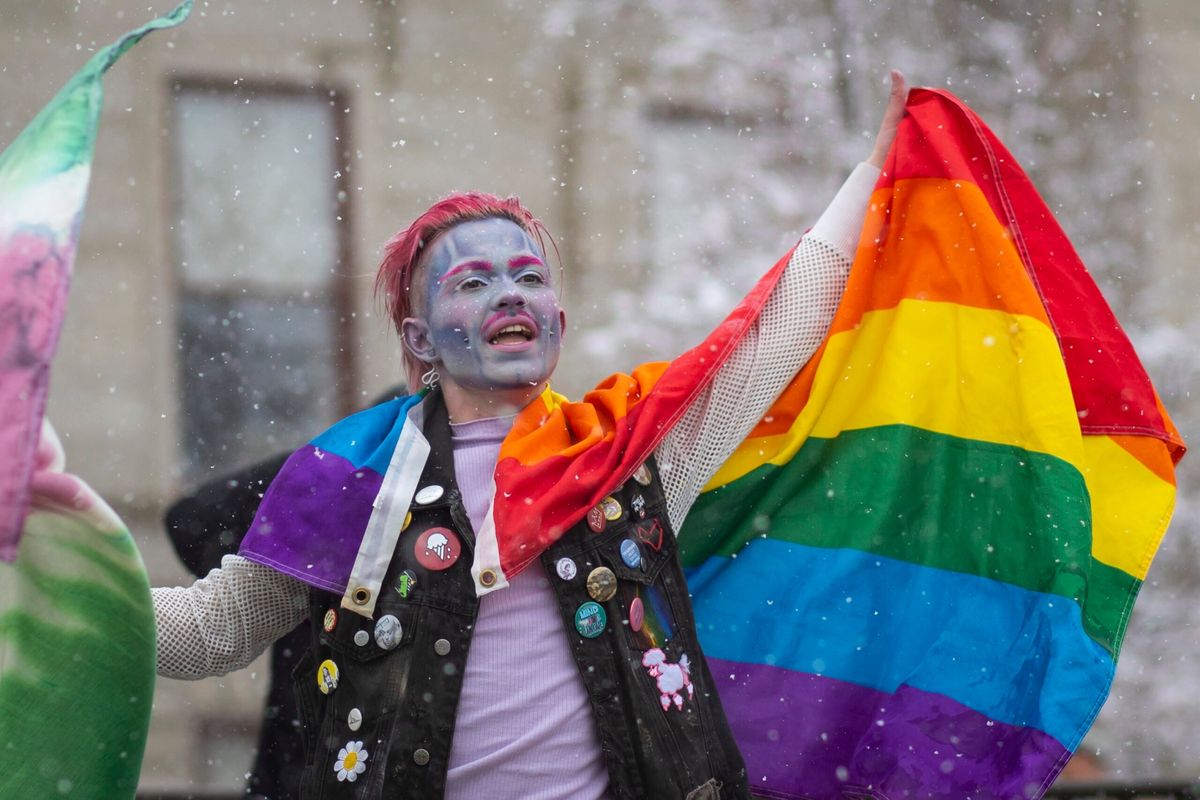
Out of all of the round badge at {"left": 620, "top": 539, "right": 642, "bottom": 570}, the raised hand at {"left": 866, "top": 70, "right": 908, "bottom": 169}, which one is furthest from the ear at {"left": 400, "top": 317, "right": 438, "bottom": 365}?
the raised hand at {"left": 866, "top": 70, "right": 908, "bottom": 169}

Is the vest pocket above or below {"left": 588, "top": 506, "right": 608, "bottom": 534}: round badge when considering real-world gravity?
below

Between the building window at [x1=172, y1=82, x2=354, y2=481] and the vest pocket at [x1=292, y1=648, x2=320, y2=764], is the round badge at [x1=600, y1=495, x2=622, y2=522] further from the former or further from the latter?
the building window at [x1=172, y1=82, x2=354, y2=481]

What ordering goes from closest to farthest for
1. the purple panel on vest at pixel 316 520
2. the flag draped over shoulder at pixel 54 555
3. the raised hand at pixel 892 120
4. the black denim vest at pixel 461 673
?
the flag draped over shoulder at pixel 54 555, the black denim vest at pixel 461 673, the purple panel on vest at pixel 316 520, the raised hand at pixel 892 120

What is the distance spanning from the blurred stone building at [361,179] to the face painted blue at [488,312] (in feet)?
10.3

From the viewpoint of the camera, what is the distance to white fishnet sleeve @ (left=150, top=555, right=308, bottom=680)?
216 cm

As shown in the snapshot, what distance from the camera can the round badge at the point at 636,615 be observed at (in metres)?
2.08

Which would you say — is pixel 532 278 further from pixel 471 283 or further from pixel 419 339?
pixel 419 339

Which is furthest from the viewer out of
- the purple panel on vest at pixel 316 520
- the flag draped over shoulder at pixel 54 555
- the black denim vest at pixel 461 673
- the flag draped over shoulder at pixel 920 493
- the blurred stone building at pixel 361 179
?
the blurred stone building at pixel 361 179

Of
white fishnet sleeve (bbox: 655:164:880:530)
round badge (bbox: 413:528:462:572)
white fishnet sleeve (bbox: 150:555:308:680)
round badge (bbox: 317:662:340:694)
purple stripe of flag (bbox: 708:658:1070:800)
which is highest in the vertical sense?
white fishnet sleeve (bbox: 655:164:880:530)

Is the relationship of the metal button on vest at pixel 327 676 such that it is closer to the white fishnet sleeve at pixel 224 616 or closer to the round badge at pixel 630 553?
the white fishnet sleeve at pixel 224 616

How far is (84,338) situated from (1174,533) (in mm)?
4984

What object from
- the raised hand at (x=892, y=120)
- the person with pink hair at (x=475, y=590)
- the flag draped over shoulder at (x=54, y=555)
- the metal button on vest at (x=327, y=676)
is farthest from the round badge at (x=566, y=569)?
the raised hand at (x=892, y=120)

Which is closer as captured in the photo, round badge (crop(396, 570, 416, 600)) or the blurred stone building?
round badge (crop(396, 570, 416, 600))

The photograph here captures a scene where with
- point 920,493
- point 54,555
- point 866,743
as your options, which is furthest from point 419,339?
point 866,743
